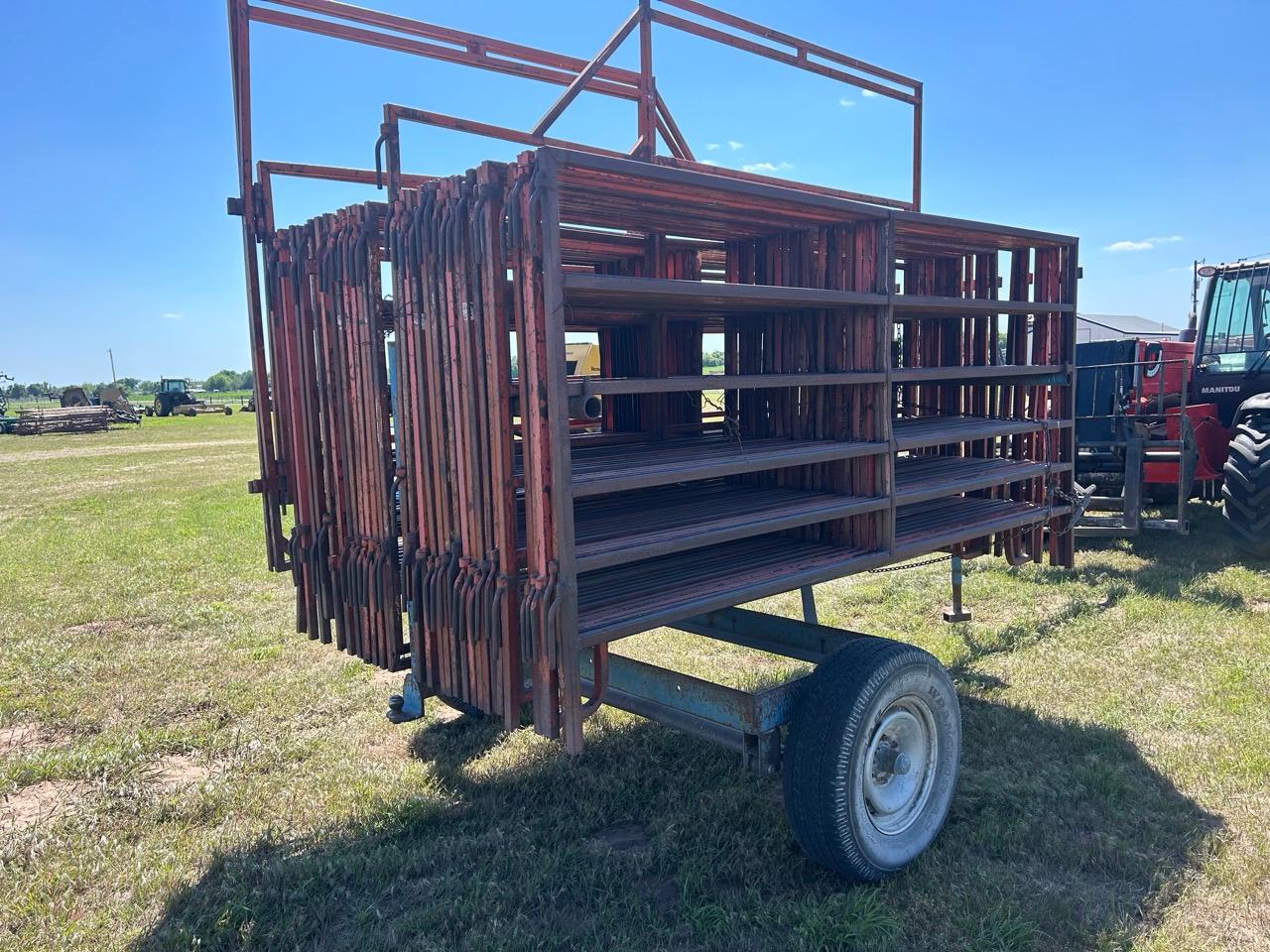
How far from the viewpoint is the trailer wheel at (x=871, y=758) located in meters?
3.03

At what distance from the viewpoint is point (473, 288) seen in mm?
2625

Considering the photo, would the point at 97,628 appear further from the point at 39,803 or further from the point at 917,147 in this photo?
the point at 917,147

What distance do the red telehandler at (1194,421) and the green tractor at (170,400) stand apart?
48.4m

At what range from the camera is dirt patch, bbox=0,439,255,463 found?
2381 cm

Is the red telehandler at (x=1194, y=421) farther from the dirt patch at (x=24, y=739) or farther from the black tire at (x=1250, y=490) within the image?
the dirt patch at (x=24, y=739)

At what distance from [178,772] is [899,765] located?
331 centimetres

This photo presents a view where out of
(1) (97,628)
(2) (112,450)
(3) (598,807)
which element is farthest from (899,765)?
(2) (112,450)

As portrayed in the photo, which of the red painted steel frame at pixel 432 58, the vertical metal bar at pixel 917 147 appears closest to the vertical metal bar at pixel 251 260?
the red painted steel frame at pixel 432 58

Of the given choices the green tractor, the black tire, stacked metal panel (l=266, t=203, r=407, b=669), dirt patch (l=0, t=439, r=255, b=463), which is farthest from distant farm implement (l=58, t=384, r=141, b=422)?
the black tire

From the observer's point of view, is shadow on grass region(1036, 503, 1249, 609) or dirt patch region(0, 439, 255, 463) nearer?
shadow on grass region(1036, 503, 1249, 609)

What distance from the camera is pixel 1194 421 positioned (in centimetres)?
855

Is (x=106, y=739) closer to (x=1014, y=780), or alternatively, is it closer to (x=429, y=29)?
(x=429, y=29)

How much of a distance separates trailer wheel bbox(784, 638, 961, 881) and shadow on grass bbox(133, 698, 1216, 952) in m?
0.13

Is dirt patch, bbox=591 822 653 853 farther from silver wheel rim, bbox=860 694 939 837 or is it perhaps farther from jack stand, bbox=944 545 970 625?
jack stand, bbox=944 545 970 625
